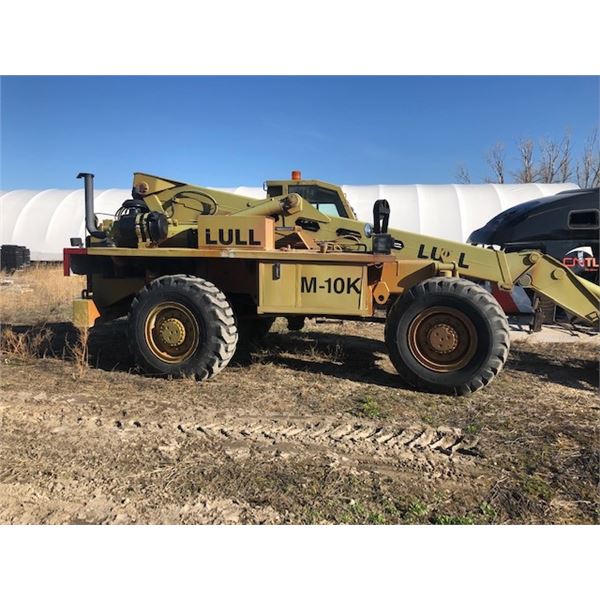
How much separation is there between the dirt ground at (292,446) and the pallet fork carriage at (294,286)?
39cm

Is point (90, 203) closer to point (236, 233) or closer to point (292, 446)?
point (236, 233)

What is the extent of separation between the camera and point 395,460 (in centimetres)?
350

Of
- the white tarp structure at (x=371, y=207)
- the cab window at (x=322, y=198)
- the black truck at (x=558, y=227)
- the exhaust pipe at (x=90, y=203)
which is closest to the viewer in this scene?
the exhaust pipe at (x=90, y=203)

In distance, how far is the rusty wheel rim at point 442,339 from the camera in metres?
4.87

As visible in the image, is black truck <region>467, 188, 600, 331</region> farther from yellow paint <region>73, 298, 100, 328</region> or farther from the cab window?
yellow paint <region>73, 298, 100, 328</region>

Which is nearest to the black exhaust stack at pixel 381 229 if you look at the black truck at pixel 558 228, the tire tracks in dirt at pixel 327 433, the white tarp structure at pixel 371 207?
the tire tracks in dirt at pixel 327 433

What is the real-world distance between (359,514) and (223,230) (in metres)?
3.42

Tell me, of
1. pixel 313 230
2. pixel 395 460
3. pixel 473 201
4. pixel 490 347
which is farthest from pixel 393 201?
pixel 395 460

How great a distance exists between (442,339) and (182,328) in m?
2.64

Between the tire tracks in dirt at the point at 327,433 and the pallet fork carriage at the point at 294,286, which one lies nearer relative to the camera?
the tire tracks in dirt at the point at 327,433

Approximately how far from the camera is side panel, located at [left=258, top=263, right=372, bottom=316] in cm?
516

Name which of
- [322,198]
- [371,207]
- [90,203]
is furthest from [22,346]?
[371,207]

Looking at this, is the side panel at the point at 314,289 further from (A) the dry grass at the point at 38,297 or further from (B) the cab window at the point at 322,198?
(A) the dry grass at the point at 38,297

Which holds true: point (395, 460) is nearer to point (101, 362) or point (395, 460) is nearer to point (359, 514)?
point (359, 514)
